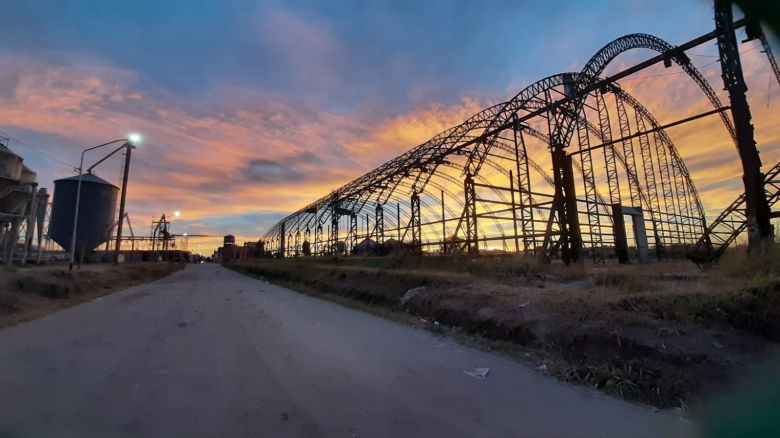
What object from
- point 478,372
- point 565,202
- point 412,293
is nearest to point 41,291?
point 412,293

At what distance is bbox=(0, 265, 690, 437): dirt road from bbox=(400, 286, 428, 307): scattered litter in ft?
10.3

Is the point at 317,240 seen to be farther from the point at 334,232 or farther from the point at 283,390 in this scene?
the point at 283,390

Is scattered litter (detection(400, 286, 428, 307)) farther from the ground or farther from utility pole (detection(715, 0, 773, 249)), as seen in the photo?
utility pole (detection(715, 0, 773, 249))

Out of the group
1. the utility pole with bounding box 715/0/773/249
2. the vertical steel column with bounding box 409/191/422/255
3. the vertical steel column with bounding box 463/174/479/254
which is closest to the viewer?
the utility pole with bounding box 715/0/773/249

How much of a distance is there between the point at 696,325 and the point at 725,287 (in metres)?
1.22

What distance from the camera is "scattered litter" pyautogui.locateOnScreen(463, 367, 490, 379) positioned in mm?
5130

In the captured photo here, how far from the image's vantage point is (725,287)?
5.55m

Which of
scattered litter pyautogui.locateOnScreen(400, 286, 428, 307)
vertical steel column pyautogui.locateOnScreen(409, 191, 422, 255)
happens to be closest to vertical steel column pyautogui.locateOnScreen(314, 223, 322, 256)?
vertical steel column pyautogui.locateOnScreen(409, 191, 422, 255)

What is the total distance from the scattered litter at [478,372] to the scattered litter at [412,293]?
5.69m

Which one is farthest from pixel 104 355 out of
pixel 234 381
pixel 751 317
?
pixel 751 317

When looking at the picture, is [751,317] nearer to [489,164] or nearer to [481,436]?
[481,436]

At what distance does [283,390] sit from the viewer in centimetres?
452

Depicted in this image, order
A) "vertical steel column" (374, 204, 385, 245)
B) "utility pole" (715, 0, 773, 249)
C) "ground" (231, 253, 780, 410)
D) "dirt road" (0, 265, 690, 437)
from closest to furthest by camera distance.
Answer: "dirt road" (0, 265, 690, 437) → "ground" (231, 253, 780, 410) → "utility pole" (715, 0, 773, 249) → "vertical steel column" (374, 204, 385, 245)

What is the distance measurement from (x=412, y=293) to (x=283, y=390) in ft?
23.8
